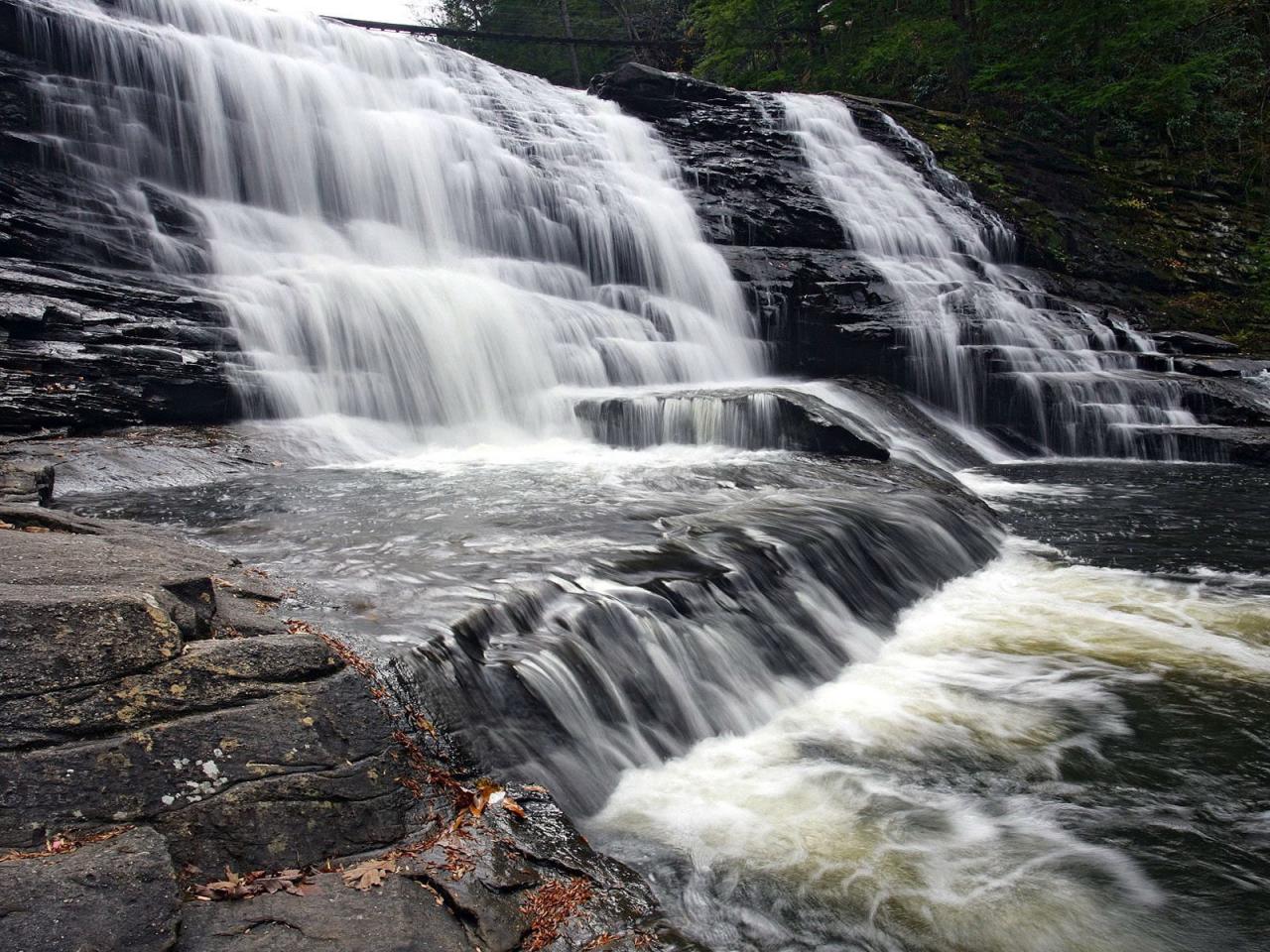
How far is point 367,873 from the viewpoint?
95.7 inches

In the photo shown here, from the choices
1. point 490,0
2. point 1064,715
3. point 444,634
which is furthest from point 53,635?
point 490,0

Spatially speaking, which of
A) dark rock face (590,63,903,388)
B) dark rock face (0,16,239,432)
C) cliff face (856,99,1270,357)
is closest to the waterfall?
dark rock face (0,16,239,432)

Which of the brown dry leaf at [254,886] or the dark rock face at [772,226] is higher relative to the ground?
the dark rock face at [772,226]

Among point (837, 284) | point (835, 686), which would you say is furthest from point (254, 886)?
point (837, 284)

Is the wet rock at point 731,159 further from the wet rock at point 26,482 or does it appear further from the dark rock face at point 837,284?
the wet rock at point 26,482

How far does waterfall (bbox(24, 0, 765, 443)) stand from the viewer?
33.7 feet

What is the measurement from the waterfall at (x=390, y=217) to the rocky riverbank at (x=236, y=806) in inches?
262

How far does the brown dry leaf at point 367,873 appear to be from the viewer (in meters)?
2.38

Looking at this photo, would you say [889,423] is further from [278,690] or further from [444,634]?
[278,690]

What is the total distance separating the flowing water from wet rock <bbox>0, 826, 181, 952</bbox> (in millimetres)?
1265

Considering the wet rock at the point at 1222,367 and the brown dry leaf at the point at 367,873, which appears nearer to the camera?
the brown dry leaf at the point at 367,873

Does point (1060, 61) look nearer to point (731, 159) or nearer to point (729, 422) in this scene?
point (731, 159)

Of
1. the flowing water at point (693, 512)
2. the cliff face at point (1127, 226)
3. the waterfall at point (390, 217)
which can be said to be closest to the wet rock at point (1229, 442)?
the flowing water at point (693, 512)

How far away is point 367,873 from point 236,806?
0.42m
